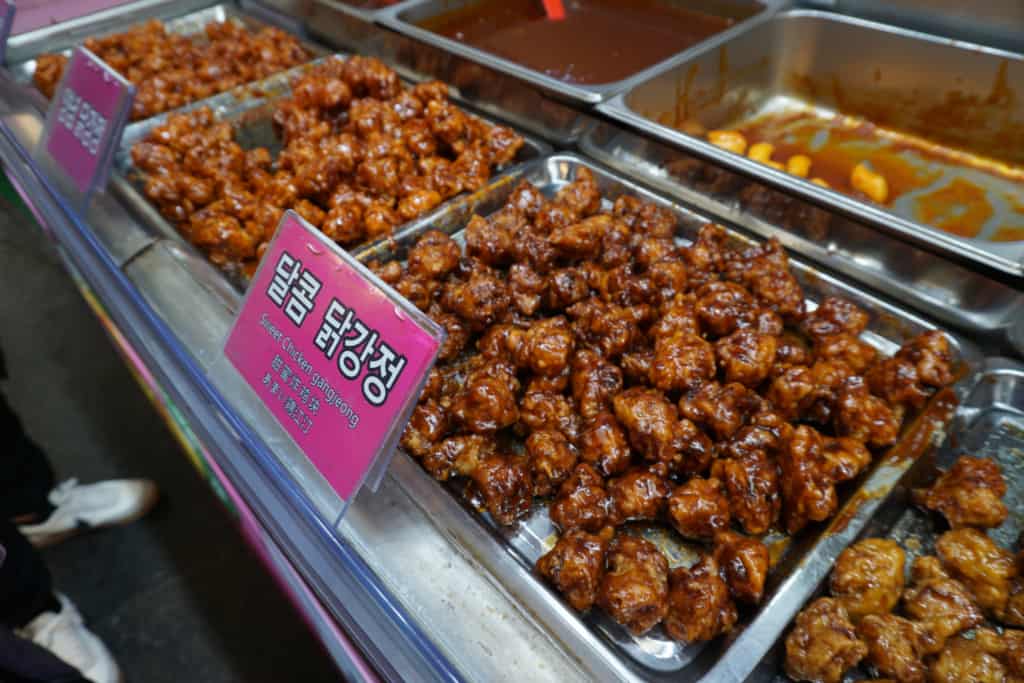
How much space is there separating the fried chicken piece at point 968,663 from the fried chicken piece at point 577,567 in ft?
2.31

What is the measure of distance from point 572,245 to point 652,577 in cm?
117

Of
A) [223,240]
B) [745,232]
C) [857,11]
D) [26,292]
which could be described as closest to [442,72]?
[223,240]

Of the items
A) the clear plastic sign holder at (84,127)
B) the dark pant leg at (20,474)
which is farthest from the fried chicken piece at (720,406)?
the dark pant leg at (20,474)

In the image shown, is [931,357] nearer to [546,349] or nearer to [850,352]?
[850,352]

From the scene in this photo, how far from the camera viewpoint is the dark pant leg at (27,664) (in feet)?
7.67

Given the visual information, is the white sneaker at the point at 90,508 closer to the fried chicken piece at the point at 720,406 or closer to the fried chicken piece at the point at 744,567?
the fried chicken piece at the point at 720,406

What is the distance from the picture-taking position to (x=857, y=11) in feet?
10.3

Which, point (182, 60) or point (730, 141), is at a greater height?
point (730, 141)

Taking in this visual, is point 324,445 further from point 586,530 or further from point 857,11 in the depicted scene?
point 857,11

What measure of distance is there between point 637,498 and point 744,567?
287 mm

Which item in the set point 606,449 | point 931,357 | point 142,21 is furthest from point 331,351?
point 142,21

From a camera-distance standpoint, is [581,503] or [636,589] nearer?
[636,589]

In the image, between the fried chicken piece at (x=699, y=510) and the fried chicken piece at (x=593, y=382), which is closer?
the fried chicken piece at (x=699, y=510)

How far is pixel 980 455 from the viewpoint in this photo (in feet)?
5.99
